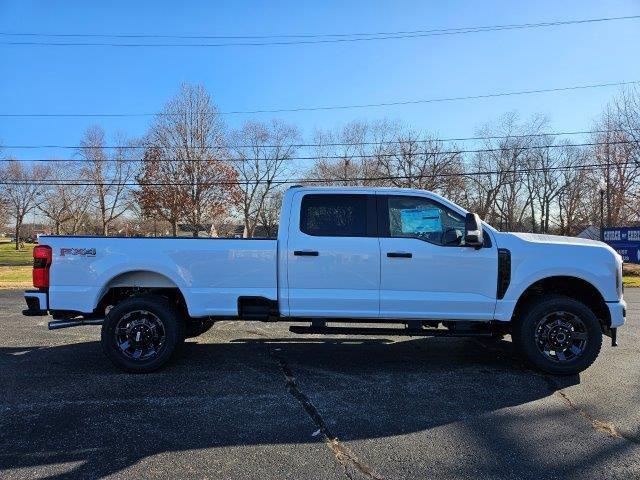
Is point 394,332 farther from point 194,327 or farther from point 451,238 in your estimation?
point 194,327

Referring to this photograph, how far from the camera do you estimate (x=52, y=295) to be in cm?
550

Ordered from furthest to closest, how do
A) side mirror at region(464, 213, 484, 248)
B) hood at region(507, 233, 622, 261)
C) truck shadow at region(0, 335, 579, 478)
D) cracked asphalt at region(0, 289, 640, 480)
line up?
hood at region(507, 233, 622, 261) < side mirror at region(464, 213, 484, 248) < truck shadow at region(0, 335, 579, 478) < cracked asphalt at region(0, 289, 640, 480)

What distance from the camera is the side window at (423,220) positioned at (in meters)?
5.47

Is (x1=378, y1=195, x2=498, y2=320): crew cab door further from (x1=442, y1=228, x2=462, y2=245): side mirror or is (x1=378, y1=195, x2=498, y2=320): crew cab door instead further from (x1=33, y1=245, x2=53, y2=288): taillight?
(x1=33, y1=245, x2=53, y2=288): taillight

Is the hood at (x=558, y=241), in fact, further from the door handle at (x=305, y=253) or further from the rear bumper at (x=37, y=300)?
the rear bumper at (x=37, y=300)

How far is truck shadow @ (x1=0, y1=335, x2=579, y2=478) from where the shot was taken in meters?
3.68

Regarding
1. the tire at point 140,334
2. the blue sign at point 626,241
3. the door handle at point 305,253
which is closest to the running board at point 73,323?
the tire at point 140,334

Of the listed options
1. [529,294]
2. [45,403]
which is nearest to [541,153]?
[529,294]

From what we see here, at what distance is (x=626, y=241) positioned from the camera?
24609 millimetres

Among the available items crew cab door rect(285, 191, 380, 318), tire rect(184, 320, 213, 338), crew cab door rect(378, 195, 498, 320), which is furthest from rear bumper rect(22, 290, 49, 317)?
crew cab door rect(378, 195, 498, 320)

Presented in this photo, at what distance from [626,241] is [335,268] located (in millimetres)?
24782

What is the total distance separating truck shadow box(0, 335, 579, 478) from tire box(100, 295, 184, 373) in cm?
18

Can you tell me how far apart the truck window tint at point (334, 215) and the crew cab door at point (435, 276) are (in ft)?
1.01

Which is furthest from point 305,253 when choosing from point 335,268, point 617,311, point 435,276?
point 617,311
